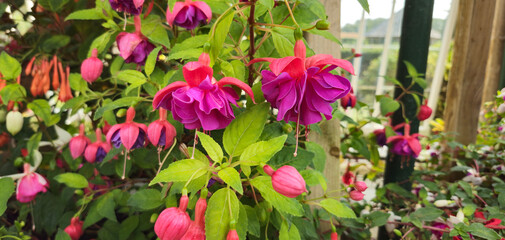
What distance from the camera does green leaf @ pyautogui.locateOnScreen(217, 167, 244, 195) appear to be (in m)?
0.39

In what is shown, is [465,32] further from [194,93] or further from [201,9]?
[194,93]

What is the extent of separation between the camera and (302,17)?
0.53m

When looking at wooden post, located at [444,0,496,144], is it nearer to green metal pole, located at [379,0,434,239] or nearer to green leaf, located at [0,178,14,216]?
green metal pole, located at [379,0,434,239]

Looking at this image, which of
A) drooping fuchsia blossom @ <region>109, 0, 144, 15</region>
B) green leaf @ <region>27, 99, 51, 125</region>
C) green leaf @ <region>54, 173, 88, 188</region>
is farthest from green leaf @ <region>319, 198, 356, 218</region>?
green leaf @ <region>27, 99, 51, 125</region>

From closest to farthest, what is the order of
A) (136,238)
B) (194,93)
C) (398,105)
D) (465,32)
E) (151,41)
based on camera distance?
(194,93) → (151,41) → (136,238) → (398,105) → (465,32)

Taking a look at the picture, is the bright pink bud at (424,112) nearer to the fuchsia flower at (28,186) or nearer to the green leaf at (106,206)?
the green leaf at (106,206)

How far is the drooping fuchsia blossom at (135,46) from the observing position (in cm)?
58

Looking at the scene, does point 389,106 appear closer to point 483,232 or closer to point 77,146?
point 483,232

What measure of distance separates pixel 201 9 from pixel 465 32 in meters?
0.94

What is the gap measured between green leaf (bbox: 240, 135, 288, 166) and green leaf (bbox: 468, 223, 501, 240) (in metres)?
0.47

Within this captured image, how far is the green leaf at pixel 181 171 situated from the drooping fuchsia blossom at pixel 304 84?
13 cm

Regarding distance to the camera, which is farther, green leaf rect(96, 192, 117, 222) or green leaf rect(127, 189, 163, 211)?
green leaf rect(96, 192, 117, 222)

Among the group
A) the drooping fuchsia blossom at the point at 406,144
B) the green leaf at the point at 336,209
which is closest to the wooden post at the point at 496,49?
the drooping fuchsia blossom at the point at 406,144

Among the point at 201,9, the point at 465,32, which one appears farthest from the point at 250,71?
the point at 465,32
